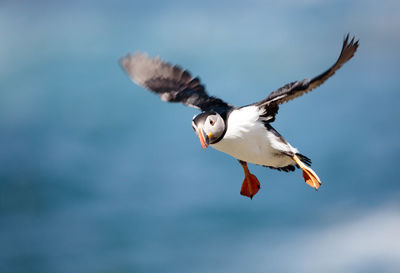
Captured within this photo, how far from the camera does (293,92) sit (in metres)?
10.8

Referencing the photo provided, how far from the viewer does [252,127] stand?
36.3 ft

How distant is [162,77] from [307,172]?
443 cm

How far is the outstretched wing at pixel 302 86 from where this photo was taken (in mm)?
10180

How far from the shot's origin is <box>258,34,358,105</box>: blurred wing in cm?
1018

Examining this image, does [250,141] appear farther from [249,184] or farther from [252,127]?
[249,184]

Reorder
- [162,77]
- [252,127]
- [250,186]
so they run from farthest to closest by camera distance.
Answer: [162,77]
[250,186]
[252,127]

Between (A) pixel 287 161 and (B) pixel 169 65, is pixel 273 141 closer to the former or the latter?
(A) pixel 287 161

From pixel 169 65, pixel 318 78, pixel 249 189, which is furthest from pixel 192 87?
pixel 318 78

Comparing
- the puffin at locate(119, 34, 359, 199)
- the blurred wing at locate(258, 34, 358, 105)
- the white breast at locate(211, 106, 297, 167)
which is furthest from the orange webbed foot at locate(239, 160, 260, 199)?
the blurred wing at locate(258, 34, 358, 105)

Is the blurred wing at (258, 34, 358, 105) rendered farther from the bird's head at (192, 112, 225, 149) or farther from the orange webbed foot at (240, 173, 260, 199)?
the orange webbed foot at (240, 173, 260, 199)

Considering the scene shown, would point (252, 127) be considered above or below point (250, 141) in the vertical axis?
above

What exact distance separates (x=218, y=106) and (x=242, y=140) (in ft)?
4.24

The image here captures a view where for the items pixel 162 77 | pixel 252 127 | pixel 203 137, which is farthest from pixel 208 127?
pixel 162 77

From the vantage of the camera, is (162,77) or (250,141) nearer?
(250,141)
